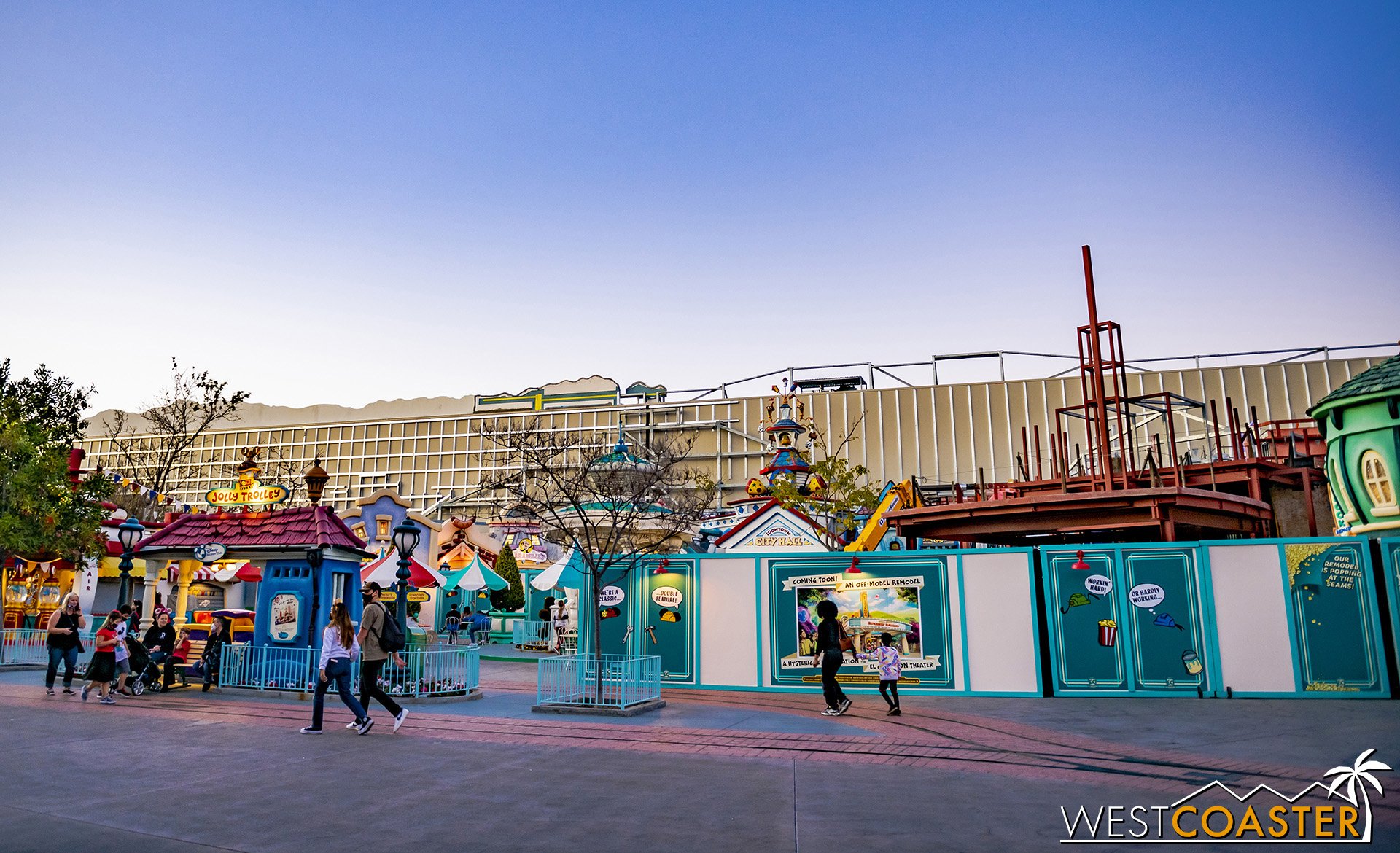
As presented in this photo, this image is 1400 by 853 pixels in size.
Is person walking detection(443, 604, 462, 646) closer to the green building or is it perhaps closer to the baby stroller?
the baby stroller

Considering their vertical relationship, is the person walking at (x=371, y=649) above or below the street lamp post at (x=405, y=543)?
below

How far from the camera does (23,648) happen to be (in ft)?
70.8

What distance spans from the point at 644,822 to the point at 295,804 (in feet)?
9.54

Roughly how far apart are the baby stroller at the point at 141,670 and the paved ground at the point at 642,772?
172cm

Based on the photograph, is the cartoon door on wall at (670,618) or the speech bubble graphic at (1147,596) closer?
the speech bubble graphic at (1147,596)

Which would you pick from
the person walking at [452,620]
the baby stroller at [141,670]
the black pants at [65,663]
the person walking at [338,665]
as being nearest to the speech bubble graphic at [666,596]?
the person walking at [338,665]

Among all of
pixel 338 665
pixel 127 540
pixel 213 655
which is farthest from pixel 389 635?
pixel 127 540

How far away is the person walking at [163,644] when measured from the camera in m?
15.7

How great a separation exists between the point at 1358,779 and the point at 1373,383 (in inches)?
486

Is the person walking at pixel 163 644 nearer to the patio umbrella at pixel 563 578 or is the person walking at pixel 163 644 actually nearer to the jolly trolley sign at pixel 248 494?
the jolly trolley sign at pixel 248 494

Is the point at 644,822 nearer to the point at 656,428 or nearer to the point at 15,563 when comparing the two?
the point at 15,563

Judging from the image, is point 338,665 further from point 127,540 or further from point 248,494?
point 248,494

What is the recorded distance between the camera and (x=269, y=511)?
18.3 m

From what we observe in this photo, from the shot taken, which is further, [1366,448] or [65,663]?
[1366,448]
